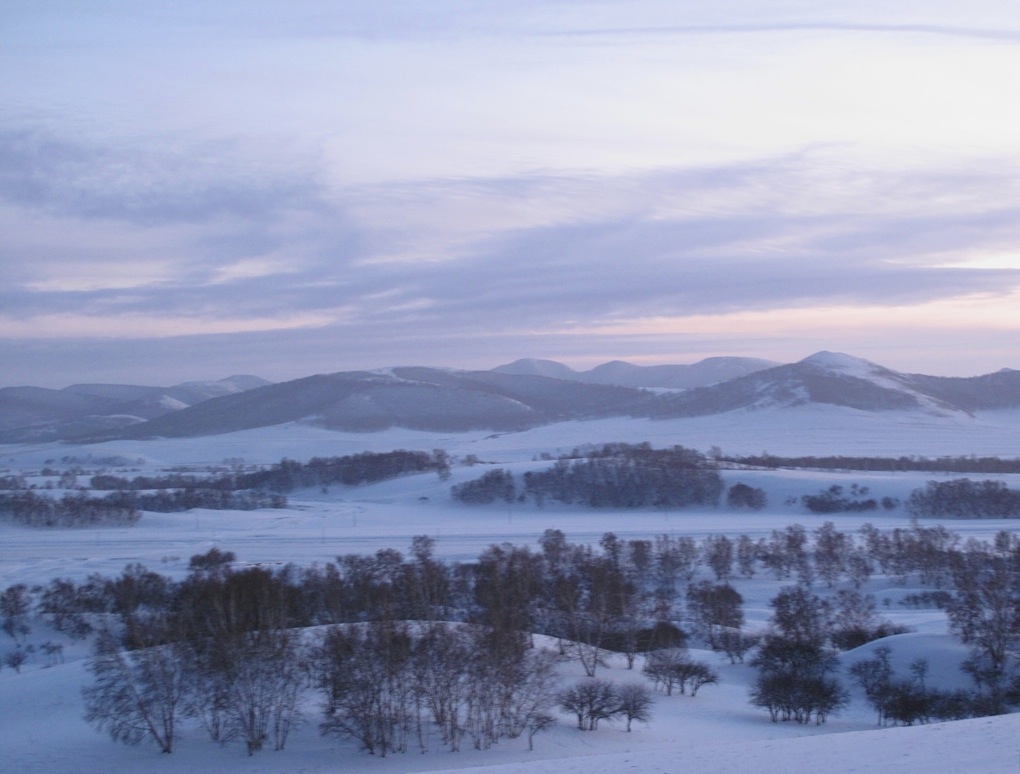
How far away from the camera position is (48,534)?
56.4 meters

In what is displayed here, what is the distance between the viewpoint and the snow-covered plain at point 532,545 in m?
13.1

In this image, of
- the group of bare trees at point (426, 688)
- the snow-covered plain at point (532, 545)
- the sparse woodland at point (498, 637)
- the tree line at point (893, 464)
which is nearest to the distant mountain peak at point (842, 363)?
the snow-covered plain at point (532, 545)

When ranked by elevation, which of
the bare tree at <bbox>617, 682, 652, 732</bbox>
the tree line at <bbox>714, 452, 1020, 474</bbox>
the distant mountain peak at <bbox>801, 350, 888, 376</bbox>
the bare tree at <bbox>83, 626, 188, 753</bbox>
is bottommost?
the bare tree at <bbox>617, 682, 652, 732</bbox>

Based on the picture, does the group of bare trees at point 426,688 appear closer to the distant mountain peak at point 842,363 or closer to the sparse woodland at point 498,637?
the sparse woodland at point 498,637

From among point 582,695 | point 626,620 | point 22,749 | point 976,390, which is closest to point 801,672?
point 626,620

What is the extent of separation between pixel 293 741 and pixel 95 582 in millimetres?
20447

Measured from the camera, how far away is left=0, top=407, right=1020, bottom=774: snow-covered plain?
42.8 ft

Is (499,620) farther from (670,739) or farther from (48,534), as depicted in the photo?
(48,534)

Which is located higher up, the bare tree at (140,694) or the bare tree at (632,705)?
the bare tree at (140,694)

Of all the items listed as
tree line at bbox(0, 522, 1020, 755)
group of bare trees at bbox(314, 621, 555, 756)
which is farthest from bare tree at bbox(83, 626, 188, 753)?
group of bare trees at bbox(314, 621, 555, 756)

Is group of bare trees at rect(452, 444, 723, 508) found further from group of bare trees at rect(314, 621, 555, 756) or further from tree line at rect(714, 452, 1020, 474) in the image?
group of bare trees at rect(314, 621, 555, 756)

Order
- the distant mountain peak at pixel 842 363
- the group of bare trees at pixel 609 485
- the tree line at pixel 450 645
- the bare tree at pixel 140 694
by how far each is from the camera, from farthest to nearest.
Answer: the distant mountain peak at pixel 842 363 < the group of bare trees at pixel 609 485 < the tree line at pixel 450 645 < the bare tree at pixel 140 694

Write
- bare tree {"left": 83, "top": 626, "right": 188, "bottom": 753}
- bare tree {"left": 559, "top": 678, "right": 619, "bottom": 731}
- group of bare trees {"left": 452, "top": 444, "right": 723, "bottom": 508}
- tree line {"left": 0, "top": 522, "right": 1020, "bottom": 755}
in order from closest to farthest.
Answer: bare tree {"left": 83, "top": 626, "right": 188, "bottom": 753} → tree line {"left": 0, "top": 522, "right": 1020, "bottom": 755} → bare tree {"left": 559, "top": 678, "right": 619, "bottom": 731} → group of bare trees {"left": 452, "top": 444, "right": 723, "bottom": 508}

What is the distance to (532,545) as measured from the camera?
158 feet
